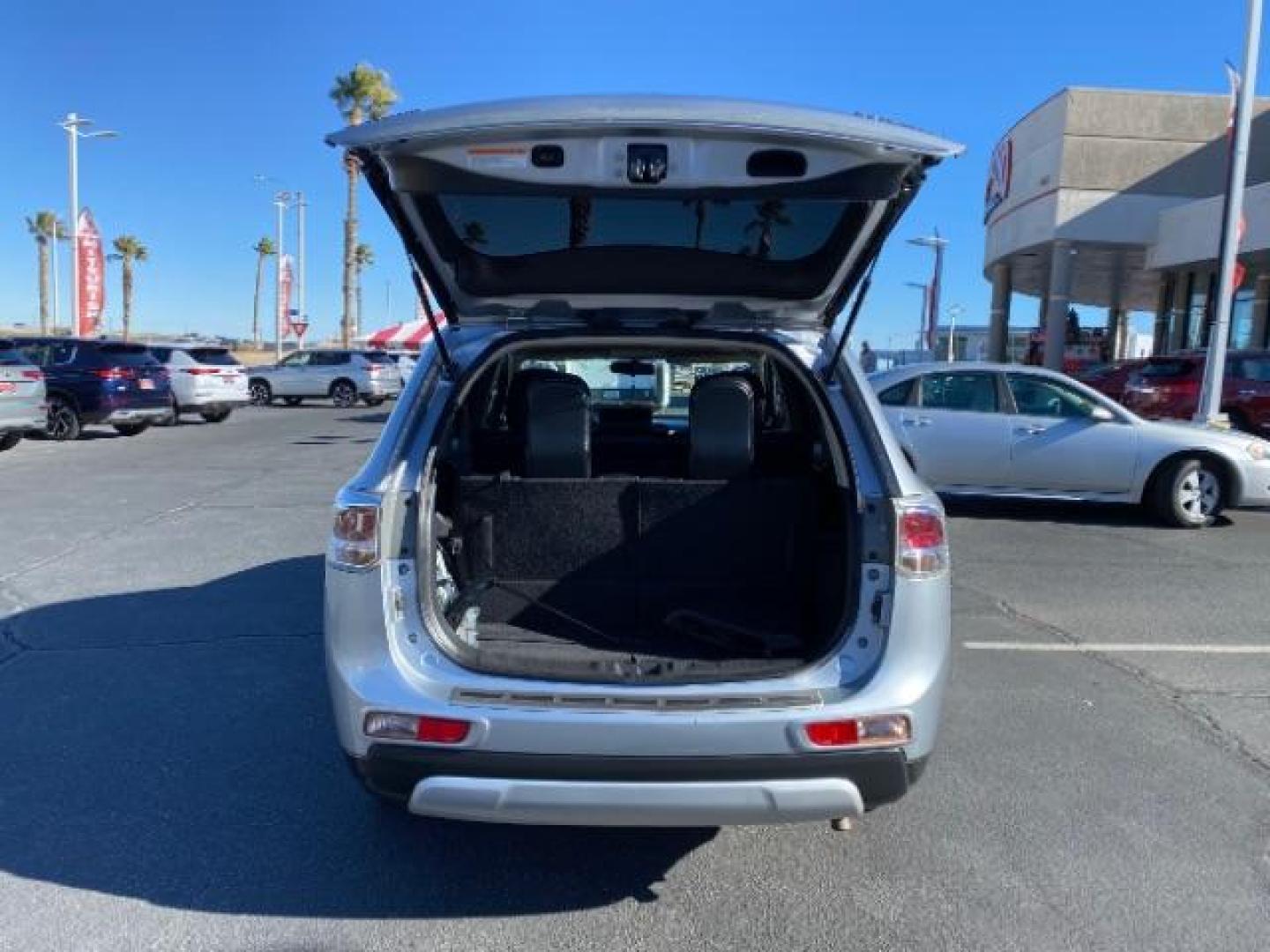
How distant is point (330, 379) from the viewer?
2912 centimetres

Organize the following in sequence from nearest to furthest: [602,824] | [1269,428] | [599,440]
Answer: [602,824] → [599,440] → [1269,428]

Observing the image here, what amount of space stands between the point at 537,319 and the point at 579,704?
163 cm

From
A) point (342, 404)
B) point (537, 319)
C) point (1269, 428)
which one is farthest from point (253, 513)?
point (342, 404)

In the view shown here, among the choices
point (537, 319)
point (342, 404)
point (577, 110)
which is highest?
point (577, 110)

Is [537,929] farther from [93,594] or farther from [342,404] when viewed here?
[342,404]

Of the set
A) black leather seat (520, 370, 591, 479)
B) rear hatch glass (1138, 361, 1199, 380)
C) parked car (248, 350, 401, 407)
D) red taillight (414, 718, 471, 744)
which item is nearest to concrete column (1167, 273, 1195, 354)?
rear hatch glass (1138, 361, 1199, 380)

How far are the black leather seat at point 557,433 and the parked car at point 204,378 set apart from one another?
57.8 ft

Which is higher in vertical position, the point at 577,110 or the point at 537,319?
the point at 577,110

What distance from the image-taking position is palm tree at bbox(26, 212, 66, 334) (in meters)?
76.2

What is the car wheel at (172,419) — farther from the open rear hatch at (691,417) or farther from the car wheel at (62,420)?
the open rear hatch at (691,417)

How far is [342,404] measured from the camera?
29594 mm

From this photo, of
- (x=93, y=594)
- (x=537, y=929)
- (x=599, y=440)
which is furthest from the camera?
(x=93, y=594)

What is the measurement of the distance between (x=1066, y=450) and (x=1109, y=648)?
415 cm

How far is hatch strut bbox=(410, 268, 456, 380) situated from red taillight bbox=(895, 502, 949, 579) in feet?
5.12
